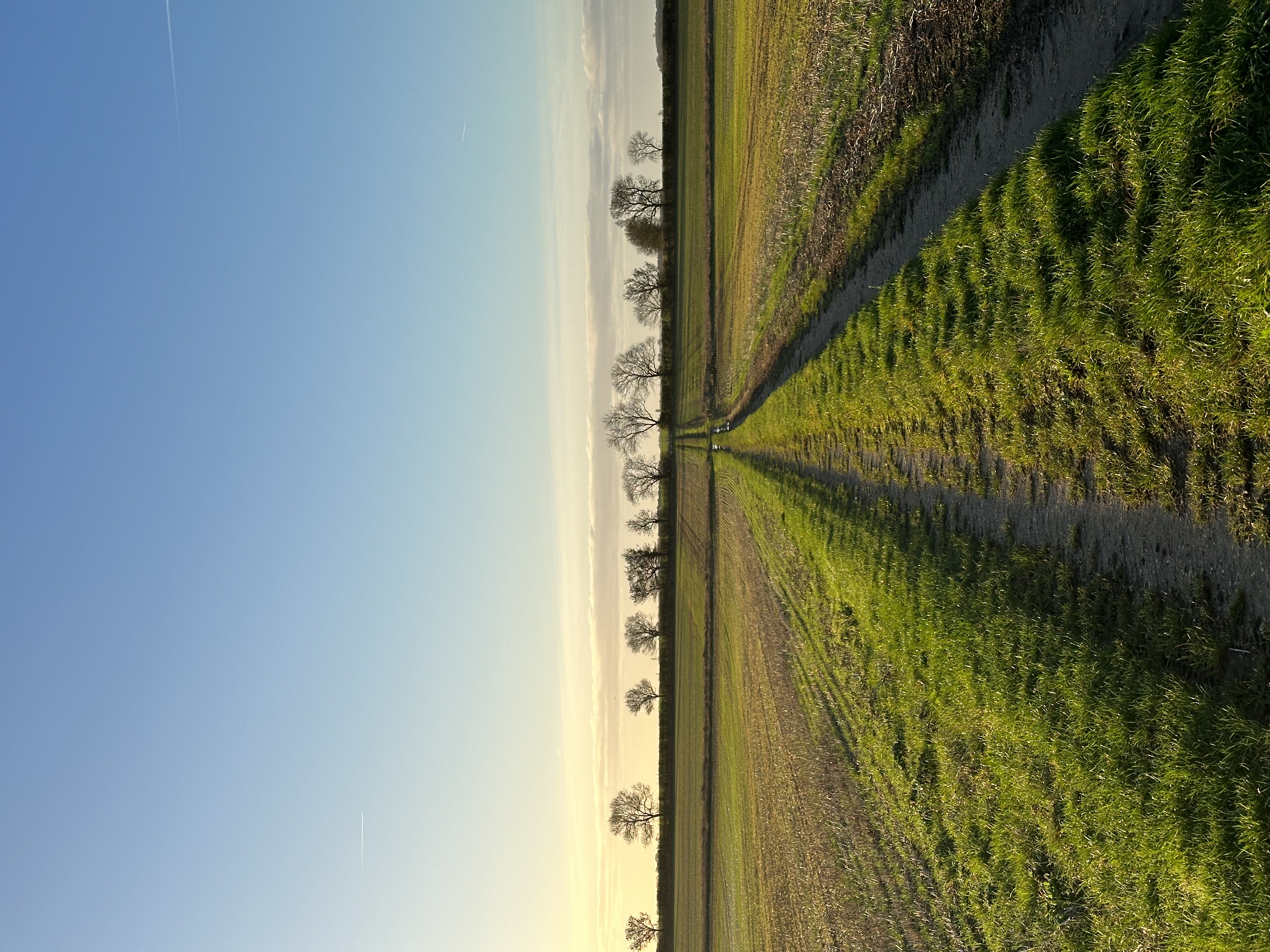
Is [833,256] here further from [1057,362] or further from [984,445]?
[1057,362]

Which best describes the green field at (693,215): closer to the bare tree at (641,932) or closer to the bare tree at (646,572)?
the bare tree at (646,572)

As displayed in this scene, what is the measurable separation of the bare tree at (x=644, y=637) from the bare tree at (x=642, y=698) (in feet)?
7.98

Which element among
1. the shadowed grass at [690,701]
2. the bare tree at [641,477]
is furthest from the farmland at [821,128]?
the bare tree at [641,477]

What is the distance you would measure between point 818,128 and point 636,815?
4526 centimetres

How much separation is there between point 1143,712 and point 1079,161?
238 inches

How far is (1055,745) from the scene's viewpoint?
28.4 feet

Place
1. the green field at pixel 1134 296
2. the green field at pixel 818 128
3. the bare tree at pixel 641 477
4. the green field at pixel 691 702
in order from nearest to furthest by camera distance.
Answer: the green field at pixel 1134 296
the green field at pixel 818 128
the green field at pixel 691 702
the bare tree at pixel 641 477

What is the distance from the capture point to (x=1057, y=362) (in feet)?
29.2

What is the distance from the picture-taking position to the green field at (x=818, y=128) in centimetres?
1288

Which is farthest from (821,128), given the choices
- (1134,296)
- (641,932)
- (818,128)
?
(641,932)

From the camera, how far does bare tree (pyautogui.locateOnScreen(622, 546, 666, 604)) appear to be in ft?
169

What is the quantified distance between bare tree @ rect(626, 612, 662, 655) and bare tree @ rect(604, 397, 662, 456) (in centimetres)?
1298

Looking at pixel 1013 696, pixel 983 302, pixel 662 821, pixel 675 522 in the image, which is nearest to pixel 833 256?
pixel 983 302

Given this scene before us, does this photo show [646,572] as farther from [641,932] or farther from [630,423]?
[641,932]
